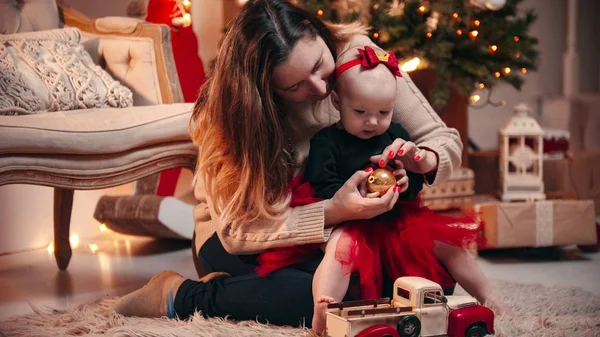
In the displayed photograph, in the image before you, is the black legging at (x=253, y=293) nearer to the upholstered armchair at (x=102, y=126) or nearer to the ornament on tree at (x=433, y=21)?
the upholstered armchair at (x=102, y=126)

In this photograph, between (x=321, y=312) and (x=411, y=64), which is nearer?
(x=321, y=312)

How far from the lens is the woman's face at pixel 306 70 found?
121 centimetres

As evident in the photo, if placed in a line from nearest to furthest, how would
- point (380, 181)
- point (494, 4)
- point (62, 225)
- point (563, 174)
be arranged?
1. point (380, 181)
2. point (62, 225)
3. point (494, 4)
4. point (563, 174)

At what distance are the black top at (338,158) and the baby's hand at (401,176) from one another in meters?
0.05

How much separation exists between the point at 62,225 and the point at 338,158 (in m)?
1.03

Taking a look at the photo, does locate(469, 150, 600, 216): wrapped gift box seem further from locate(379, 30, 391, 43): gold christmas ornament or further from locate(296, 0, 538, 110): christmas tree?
locate(379, 30, 391, 43): gold christmas ornament

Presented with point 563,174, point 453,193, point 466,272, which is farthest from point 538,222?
point 466,272

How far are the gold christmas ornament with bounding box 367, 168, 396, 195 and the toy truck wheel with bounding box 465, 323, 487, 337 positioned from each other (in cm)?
26

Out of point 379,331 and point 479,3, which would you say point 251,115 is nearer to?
point 379,331

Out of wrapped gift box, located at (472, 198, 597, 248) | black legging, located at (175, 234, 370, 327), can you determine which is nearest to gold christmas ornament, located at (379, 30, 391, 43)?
wrapped gift box, located at (472, 198, 597, 248)

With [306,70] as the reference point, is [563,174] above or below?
below

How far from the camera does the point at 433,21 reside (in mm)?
2258

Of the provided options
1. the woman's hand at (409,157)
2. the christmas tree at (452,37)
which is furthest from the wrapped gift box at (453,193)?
the woman's hand at (409,157)

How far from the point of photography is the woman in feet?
3.97
